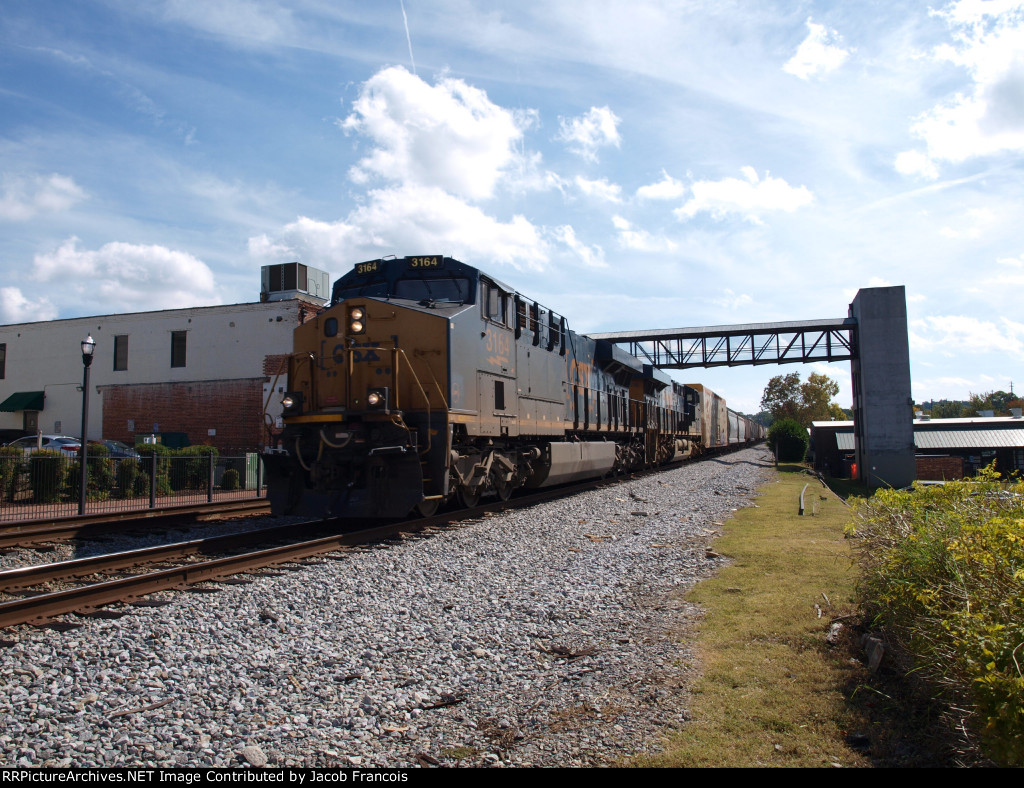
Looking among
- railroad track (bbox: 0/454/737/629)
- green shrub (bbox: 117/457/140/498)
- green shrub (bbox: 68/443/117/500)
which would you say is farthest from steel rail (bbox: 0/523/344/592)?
green shrub (bbox: 117/457/140/498)

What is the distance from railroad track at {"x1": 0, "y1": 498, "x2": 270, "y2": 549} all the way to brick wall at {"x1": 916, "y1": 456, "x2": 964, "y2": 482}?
26.7 meters

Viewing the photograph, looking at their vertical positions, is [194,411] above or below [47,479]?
above

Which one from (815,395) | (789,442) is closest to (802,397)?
(815,395)

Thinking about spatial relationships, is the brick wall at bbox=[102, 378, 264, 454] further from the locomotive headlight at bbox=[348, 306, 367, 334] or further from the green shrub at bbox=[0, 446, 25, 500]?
the locomotive headlight at bbox=[348, 306, 367, 334]

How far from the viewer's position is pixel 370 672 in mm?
4211

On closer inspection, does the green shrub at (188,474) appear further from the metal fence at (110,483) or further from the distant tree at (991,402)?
the distant tree at (991,402)

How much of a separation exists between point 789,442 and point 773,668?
36515mm

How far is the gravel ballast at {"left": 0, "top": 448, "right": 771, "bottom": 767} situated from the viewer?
321 centimetres

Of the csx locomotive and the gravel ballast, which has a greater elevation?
the csx locomotive

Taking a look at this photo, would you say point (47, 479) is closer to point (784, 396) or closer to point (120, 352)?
point (120, 352)

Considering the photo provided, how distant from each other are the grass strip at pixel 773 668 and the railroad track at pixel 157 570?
14.3 ft

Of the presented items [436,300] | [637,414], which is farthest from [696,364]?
[436,300]
